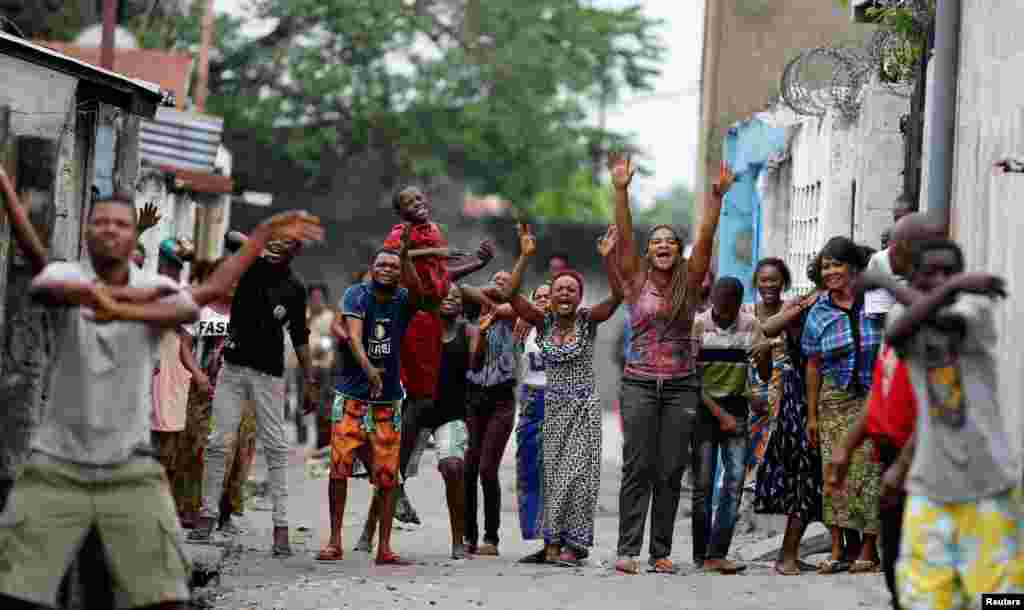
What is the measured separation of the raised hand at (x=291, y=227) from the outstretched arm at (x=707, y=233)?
10.8ft

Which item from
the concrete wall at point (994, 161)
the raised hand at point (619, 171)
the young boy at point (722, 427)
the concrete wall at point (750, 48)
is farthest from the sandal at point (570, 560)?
the concrete wall at point (750, 48)

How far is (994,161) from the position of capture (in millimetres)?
9109

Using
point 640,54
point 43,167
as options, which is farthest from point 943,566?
point 640,54

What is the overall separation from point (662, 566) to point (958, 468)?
453 centimetres

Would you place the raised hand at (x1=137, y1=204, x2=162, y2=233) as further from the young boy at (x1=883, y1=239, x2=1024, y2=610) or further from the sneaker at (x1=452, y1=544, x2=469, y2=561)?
the young boy at (x1=883, y1=239, x2=1024, y2=610)

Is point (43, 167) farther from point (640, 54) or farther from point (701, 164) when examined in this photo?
point (640, 54)

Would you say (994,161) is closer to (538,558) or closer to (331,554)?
(538,558)

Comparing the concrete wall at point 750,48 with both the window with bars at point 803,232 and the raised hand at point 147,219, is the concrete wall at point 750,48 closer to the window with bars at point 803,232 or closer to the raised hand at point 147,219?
the window with bars at point 803,232

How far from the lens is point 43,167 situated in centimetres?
863

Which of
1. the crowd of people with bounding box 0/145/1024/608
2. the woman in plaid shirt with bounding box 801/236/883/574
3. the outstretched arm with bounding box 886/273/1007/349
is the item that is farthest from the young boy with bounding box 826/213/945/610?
the woman in plaid shirt with bounding box 801/236/883/574

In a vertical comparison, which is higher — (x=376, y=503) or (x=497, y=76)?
(x=497, y=76)

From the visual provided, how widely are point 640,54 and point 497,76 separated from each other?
12.1ft

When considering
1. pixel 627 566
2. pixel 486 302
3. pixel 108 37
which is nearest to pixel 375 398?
pixel 486 302

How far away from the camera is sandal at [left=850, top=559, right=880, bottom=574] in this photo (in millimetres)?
10250
